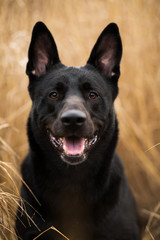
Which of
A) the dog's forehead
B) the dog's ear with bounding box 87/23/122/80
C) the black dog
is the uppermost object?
the dog's ear with bounding box 87/23/122/80

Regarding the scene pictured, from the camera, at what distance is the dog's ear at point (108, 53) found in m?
2.59

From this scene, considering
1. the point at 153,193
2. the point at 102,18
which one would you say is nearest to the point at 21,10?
the point at 102,18

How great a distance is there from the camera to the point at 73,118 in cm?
217

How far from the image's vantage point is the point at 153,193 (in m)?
3.83

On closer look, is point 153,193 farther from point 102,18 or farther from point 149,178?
point 102,18

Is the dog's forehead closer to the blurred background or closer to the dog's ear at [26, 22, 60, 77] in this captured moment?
the dog's ear at [26, 22, 60, 77]

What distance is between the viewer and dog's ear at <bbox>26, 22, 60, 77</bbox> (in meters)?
2.54

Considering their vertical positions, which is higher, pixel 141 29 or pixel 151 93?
pixel 141 29

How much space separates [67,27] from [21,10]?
638 millimetres

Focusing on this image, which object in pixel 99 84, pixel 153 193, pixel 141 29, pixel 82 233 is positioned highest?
pixel 141 29

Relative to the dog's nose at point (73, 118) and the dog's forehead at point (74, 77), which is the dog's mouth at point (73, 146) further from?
the dog's forehead at point (74, 77)

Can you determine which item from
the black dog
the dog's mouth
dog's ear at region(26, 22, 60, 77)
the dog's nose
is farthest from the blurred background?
the dog's nose

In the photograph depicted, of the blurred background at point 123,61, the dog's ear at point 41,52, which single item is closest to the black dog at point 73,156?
the dog's ear at point 41,52

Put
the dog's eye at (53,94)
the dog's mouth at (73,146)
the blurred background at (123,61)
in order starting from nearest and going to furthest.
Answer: the dog's mouth at (73,146) < the dog's eye at (53,94) < the blurred background at (123,61)
